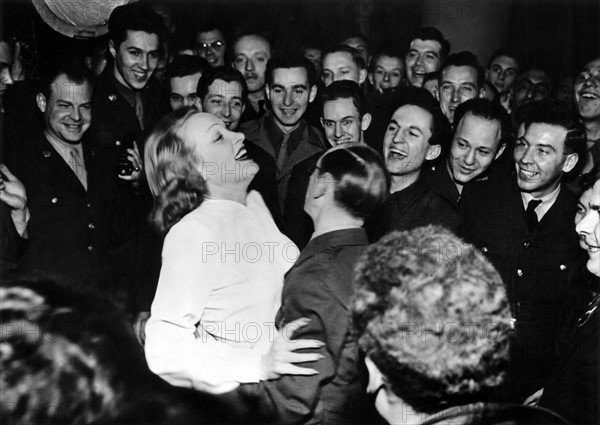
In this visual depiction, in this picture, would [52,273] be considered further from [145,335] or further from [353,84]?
[353,84]

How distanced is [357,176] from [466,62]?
64cm

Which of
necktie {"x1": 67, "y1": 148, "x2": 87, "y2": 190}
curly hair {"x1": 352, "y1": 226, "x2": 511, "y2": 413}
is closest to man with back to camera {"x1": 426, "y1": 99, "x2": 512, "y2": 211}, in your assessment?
curly hair {"x1": 352, "y1": 226, "x2": 511, "y2": 413}

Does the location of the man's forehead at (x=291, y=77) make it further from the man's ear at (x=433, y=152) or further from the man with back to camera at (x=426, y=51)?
the man's ear at (x=433, y=152)

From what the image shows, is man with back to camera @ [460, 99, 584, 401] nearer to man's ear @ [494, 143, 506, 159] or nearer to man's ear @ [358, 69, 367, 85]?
man's ear @ [494, 143, 506, 159]

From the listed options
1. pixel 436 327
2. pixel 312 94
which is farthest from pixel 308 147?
pixel 436 327

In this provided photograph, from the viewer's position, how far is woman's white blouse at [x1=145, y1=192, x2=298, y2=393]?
280cm

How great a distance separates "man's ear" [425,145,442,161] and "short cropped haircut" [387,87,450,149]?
0.05ft

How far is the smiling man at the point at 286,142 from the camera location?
9.37 feet

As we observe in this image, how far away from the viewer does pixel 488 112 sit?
293 cm

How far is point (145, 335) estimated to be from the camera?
9.31ft

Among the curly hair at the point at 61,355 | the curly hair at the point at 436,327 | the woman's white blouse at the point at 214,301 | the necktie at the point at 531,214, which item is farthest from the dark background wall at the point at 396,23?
the curly hair at the point at 436,327

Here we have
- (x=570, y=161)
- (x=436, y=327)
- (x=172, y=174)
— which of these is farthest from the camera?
(x=570, y=161)

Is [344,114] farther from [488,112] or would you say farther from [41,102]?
[41,102]

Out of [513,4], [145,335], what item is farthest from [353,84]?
[145,335]
